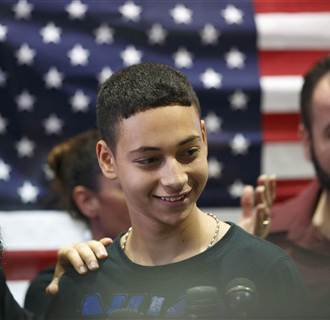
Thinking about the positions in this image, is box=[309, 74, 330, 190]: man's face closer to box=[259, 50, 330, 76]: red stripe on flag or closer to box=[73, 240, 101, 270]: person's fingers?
box=[259, 50, 330, 76]: red stripe on flag

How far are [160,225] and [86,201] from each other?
103cm

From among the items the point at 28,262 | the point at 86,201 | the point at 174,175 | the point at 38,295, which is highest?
the point at 174,175

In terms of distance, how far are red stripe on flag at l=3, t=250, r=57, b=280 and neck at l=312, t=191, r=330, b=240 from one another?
2.98 ft

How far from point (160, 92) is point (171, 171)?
14 centimetres

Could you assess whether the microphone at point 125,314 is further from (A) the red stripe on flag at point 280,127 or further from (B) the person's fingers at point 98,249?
(A) the red stripe on flag at point 280,127

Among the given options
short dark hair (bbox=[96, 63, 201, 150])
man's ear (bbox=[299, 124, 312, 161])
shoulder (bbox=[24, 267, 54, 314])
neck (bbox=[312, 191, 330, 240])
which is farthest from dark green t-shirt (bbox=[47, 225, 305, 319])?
man's ear (bbox=[299, 124, 312, 161])

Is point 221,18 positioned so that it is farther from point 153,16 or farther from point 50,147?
point 50,147

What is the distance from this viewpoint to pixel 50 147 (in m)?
2.68

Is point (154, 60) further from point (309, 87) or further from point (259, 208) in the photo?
point (259, 208)

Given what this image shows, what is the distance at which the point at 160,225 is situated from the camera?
1333mm

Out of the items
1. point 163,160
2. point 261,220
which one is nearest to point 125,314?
point 163,160

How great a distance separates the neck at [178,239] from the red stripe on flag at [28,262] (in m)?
1.31

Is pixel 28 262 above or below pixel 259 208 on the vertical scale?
below

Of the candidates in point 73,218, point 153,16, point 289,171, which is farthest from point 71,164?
point 289,171
